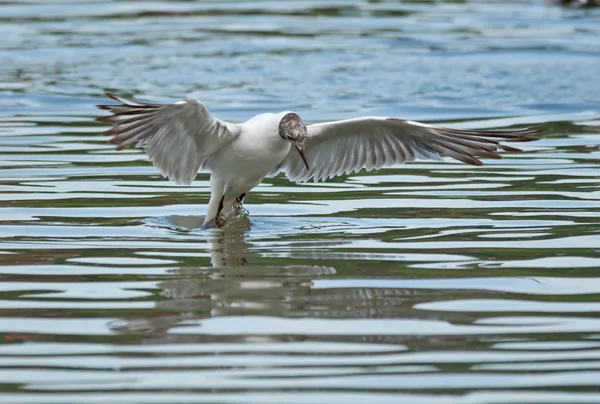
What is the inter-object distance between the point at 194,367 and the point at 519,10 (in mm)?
18946

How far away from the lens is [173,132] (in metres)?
9.05

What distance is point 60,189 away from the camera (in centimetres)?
1070

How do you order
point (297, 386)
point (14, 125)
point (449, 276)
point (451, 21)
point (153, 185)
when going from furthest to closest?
point (451, 21), point (14, 125), point (153, 185), point (449, 276), point (297, 386)

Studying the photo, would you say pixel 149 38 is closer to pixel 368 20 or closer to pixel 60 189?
pixel 368 20

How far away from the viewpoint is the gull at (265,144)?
8750 mm

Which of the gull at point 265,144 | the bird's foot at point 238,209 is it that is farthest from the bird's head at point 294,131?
the bird's foot at point 238,209

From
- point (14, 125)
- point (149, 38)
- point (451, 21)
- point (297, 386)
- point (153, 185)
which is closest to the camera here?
point (297, 386)

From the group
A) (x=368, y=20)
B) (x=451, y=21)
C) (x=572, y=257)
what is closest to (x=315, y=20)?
(x=368, y=20)

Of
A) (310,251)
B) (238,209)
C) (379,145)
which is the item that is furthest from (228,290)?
(379,145)

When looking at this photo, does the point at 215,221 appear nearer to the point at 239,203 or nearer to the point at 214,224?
the point at 214,224

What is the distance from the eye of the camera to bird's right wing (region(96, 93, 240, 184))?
844cm

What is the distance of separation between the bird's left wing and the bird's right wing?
954 mm

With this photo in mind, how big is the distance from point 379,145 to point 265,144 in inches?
49.0

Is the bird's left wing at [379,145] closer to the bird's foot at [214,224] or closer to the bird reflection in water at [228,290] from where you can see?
the bird's foot at [214,224]
